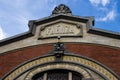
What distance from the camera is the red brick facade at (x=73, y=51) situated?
17016 mm

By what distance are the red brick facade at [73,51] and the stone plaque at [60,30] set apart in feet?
2.58

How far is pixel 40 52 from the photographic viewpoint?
18.4 m

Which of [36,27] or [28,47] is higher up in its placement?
[36,27]

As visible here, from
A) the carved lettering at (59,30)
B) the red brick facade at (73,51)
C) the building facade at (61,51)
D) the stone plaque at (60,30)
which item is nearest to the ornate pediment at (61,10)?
the building facade at (61,51)

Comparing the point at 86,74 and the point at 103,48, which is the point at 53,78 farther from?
the point at 103,48

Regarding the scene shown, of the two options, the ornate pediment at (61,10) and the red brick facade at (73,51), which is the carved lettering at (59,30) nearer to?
the red brick facade at (73,51)

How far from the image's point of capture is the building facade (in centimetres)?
1689

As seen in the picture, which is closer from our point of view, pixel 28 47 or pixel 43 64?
pixel 43 64

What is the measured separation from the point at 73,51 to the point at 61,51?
643 mm

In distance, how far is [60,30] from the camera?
19.4 meters

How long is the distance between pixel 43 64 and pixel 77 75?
6.21ft

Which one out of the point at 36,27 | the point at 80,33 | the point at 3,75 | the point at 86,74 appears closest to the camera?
the point at 86,74

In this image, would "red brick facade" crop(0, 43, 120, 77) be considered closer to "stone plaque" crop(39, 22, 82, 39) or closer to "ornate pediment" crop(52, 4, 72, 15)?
"stone plaque" crop(39, 22, 82, 39)

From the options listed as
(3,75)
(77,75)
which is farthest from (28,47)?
(77,75)
